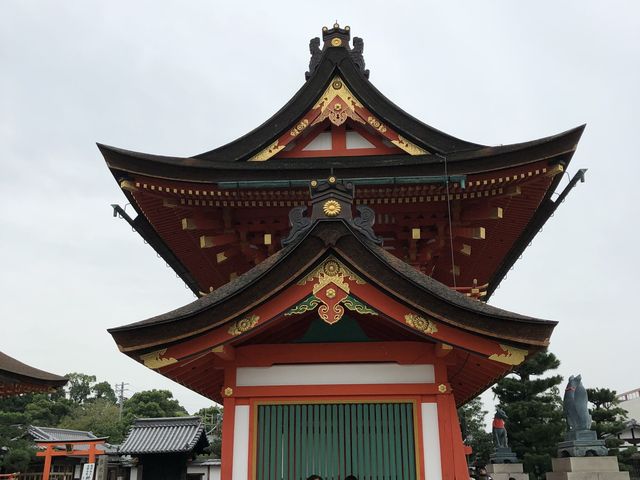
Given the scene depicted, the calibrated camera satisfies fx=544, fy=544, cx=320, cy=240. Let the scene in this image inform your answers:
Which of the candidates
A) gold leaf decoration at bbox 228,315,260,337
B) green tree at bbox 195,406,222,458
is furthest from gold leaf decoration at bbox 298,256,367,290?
green tree at bbox 195,406,222,458

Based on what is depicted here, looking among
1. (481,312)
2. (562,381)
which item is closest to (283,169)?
(481,312)

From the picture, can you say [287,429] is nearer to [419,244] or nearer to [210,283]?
[419,244]

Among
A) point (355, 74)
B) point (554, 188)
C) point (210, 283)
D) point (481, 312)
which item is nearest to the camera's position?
point (481, 312)

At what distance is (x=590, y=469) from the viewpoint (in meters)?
10.6

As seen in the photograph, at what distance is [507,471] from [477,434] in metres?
19.8

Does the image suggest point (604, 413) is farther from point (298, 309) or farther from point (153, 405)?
point (153, 405)

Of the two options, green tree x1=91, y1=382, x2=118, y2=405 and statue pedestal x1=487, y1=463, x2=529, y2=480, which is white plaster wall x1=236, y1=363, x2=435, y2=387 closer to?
statue pedestal x1=487, y1=463, x2=529, y2=480

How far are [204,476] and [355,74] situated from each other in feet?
99.8

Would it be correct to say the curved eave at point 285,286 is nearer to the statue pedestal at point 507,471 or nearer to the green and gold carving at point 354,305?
the green and gold carving at point 354,305

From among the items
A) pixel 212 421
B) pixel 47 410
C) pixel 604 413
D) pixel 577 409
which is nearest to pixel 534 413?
pixel 604 413

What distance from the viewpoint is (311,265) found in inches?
208

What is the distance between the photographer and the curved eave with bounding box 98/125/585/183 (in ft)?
29.0

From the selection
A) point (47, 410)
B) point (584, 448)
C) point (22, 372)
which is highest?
point (47, 410)

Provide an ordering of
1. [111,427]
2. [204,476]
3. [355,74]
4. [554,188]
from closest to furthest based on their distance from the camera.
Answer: [554,188], [355,74], [204,476], [111,427]
